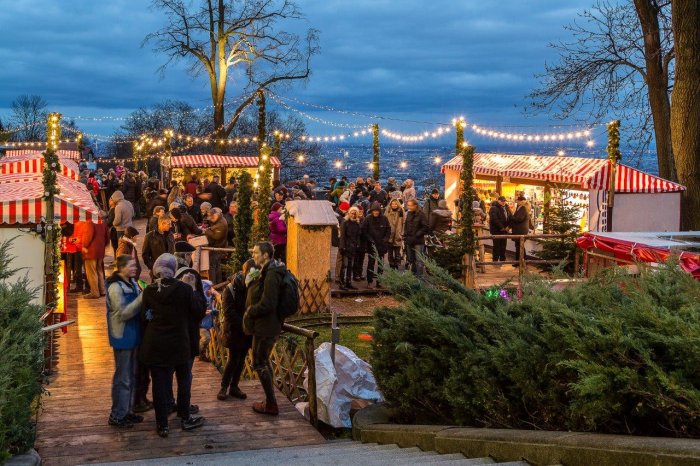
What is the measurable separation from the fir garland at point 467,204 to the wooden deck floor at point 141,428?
6.58 meters

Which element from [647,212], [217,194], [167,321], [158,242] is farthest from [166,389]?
[217,194]

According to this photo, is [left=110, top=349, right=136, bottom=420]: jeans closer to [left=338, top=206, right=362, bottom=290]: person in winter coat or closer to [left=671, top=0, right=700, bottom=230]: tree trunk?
[left=338, top=206, right=362, bottom=290]: person in winter coat

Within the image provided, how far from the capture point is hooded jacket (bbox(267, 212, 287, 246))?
49.4 ft

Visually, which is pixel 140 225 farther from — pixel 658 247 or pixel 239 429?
pixel 239 429

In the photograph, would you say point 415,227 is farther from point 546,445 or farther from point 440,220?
point 546,445

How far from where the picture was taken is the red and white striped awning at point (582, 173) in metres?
17.7

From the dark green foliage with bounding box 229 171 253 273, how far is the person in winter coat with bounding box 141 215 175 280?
101 centimetres

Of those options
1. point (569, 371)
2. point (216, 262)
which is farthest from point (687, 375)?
point (216, 262)

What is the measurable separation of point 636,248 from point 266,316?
619cm

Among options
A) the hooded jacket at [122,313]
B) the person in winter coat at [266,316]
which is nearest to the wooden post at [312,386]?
the person in winter coat at [266,316]

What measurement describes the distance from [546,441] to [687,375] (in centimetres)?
81

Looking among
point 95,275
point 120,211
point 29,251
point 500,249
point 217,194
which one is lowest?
point 95,275

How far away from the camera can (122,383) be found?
7051 millimetres

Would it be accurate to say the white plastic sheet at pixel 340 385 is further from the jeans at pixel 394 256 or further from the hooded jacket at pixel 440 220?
the jeans at pixel 394 256
